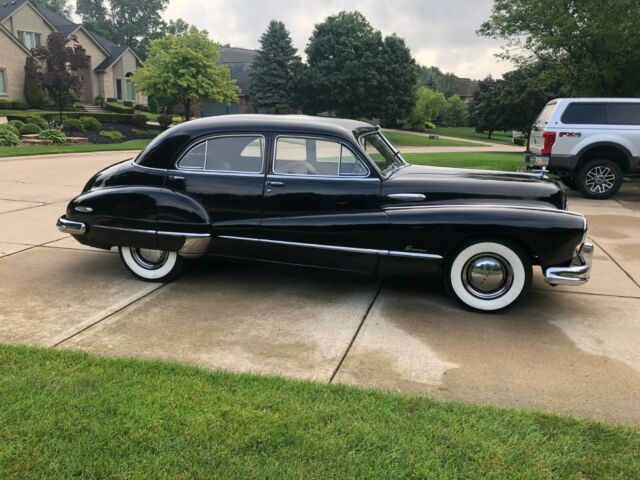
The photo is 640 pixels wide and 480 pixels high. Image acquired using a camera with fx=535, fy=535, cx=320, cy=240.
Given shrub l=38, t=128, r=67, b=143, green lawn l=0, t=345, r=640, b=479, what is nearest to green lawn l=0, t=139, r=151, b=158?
shrub l=38, t=128, r=67, b=143

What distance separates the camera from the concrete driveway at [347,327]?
354cm

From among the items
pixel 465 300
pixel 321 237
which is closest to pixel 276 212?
pixel 321 237

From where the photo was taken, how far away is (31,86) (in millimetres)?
36562

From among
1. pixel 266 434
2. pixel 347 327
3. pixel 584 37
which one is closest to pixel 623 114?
pixel 584 37

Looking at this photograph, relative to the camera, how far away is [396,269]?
475cm

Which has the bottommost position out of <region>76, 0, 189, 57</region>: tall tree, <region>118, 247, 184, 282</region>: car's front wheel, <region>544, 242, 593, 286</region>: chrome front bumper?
<region>118, 247, 184, 282</region>: car's front wheel

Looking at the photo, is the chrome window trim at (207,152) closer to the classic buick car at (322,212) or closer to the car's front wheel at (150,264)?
the classic buick car at (322,212)

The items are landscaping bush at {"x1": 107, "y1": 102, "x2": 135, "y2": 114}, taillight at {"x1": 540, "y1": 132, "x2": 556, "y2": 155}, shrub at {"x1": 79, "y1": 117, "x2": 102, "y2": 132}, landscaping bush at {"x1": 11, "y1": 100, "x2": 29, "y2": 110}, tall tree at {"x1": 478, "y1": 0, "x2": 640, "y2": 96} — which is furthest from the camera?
landscaping bush at {"x1": 107, "y1": 102, "x2": 135, "y2": 114}

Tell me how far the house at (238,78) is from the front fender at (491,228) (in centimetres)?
4827

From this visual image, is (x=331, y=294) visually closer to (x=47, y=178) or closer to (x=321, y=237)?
(x=321, y=237)

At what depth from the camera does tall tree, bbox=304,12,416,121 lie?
41.4 m

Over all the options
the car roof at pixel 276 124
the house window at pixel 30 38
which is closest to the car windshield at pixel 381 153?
the car roof at pixel 276 124

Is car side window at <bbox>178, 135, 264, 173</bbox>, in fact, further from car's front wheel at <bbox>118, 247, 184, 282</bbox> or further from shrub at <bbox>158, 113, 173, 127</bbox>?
shrub at <bbox>158, 113, 173, 127</bbox>

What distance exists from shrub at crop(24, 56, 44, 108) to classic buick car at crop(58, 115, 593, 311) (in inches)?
1449
